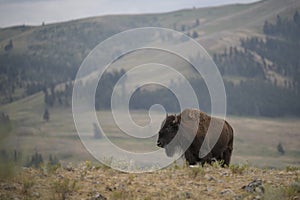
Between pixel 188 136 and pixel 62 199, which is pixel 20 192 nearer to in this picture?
pixel 62 199

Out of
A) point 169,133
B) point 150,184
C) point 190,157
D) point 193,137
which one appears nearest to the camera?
point 150,184

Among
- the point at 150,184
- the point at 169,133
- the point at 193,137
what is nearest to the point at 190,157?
the point at 193,137

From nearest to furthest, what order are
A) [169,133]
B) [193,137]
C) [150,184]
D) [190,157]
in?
1. [150,184]
2. [190,157]
3. [193,137]
4. [169,133]

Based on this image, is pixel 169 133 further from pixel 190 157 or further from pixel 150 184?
pixel 150 184

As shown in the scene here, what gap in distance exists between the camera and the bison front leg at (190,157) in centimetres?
2094

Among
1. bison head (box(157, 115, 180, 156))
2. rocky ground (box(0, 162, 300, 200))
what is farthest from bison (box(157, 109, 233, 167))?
rocky ground (box(0, 162, 300, 200))

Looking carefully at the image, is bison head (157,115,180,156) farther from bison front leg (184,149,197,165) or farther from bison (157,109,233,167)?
bison front leg (184,149,197,165)

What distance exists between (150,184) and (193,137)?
6232mm

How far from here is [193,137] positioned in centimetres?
2114

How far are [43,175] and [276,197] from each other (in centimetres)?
683

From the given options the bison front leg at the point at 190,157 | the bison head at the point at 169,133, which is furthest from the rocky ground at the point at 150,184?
the bison head at the point at 169,133

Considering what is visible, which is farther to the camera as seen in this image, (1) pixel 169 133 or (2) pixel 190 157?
(1) pixel 169 133

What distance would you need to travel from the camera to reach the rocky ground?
1405cm

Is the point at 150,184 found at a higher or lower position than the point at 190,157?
lower
